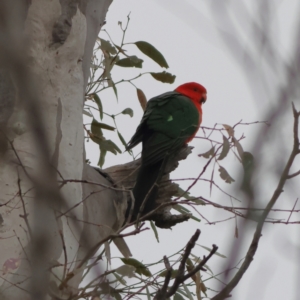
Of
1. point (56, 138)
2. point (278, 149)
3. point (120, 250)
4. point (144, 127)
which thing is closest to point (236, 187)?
point (278, 149)

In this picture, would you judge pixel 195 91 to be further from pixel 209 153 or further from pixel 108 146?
pixel 209 153

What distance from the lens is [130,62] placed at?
9.23ft

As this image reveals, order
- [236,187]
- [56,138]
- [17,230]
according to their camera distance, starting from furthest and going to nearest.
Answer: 1. [56,138]
2. [17,230]
3. [236,187]

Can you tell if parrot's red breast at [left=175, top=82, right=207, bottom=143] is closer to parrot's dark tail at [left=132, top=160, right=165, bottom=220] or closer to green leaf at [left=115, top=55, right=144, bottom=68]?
green leaf at [left=115, top=55, right=144, bottom=68]

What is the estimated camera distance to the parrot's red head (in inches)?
134

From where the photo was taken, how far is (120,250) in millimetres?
2078

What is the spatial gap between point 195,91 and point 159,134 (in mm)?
887

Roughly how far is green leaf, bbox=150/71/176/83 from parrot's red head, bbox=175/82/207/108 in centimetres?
63

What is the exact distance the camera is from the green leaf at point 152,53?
A: 2730 millimetres

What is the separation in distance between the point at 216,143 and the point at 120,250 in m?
0.51

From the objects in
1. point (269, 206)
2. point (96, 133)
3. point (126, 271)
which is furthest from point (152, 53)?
point (269, 206)

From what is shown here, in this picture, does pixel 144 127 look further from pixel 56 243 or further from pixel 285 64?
pixel 285 64

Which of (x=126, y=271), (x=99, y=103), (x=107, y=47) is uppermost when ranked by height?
(x=107, y=47)

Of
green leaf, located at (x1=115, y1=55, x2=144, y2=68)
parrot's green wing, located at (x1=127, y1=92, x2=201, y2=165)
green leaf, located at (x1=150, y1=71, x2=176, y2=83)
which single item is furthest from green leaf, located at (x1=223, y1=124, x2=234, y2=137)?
green leaf, located at (x1=115, y1=55, x2=144, y2=68)
